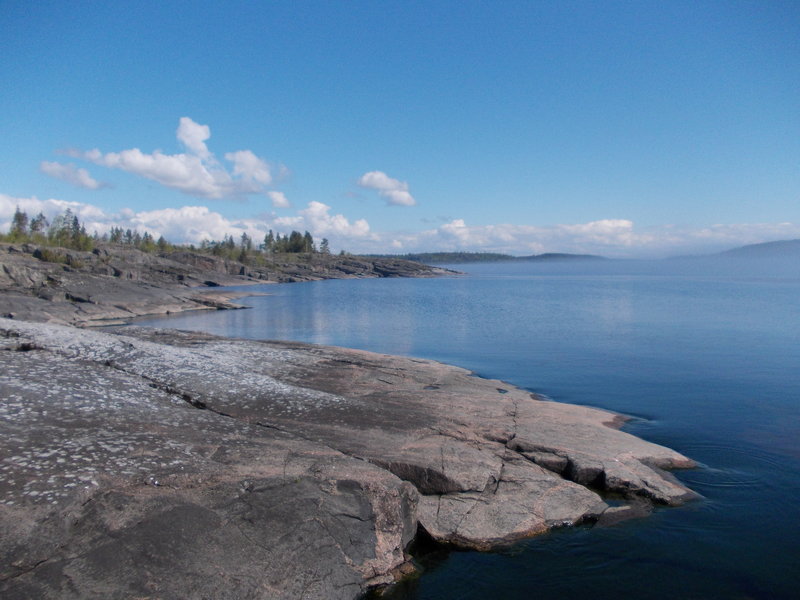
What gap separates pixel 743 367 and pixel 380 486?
3528 cm

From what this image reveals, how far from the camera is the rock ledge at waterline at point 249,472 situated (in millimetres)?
10242

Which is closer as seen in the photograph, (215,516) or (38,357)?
(215,516)

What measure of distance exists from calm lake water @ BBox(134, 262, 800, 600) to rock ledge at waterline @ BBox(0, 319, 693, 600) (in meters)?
1.23

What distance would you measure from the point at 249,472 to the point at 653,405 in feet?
78.4

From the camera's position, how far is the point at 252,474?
1309 centimetres

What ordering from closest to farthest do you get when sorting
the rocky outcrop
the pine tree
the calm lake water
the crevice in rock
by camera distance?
the crevice in rock → the calm lake water → the rocky outcrop → the pine tree

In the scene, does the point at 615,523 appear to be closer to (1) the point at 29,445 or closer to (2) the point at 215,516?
(2) the point at 215,516

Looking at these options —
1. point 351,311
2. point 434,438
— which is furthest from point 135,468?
point 351,311

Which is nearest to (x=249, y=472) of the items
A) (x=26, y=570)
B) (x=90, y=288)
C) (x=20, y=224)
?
(x=26, y=570)

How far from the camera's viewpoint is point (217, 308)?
8556 centimetres

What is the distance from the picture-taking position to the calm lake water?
1348 centimetres

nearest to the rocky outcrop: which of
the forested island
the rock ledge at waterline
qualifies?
the forested island

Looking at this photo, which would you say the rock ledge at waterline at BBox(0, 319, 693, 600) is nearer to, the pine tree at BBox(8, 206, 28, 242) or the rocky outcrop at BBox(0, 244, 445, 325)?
the rocky outcrop at BBox(0, 244, 445, 325)

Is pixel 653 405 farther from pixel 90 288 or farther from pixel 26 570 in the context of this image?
pixel 90 288
